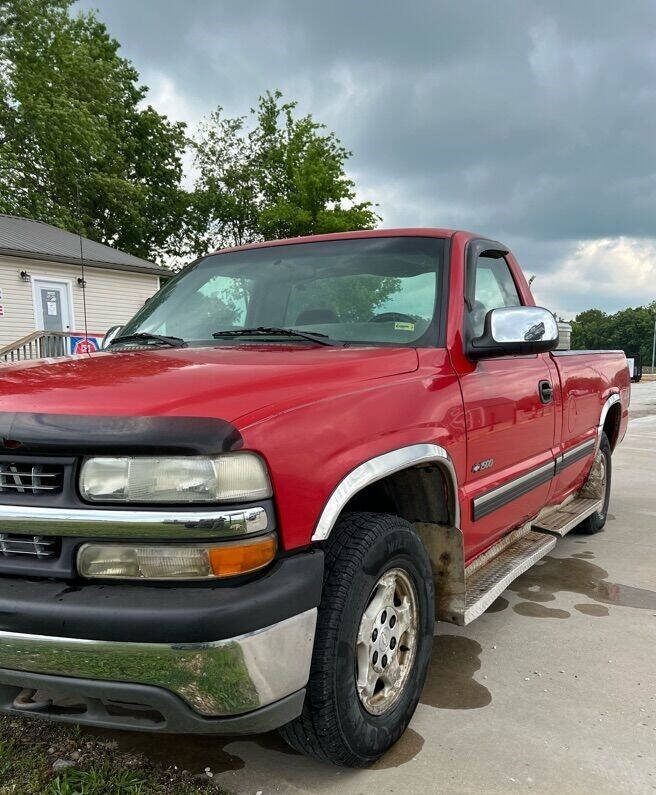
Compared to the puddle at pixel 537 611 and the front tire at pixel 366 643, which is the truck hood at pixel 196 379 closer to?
the front tire at pixel 366 643

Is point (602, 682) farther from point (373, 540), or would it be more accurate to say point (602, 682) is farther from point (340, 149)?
point (340, 149)

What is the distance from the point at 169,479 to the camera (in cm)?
165

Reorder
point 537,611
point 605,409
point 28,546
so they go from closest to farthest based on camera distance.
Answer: point 28,546 → point 537,611 → point 605,409

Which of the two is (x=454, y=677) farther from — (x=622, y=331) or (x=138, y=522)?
(x=622, y=331)

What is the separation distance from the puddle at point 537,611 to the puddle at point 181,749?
1746 millimetres

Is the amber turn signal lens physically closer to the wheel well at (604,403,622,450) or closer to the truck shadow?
the truck shadow

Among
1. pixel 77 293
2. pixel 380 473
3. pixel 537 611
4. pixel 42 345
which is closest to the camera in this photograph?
pixel 380 473

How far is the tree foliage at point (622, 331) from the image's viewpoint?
106m

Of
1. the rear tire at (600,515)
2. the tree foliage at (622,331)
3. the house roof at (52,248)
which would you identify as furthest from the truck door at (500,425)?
the tree foliage at (622,331)

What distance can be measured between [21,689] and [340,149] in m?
31.5

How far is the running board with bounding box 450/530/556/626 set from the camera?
2.64 m

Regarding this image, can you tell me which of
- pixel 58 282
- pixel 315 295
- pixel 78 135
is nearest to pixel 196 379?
pixel 315 295

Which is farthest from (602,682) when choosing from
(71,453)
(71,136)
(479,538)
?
(71,136)

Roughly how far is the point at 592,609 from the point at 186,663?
8.97 feet
